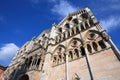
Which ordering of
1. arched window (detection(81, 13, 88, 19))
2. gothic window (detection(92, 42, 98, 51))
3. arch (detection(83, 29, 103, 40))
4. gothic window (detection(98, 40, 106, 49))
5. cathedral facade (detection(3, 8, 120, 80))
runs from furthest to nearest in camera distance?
arched window (detection(81, 13, 88, 19)) → arch (detection(83, 29, 103, 40)) → gothic window (detection(92, 42, 98, 51)) → gothic window (detection(98, 40, 106, 49)) → cathedral facade (detection(3, 8, 120, 80))

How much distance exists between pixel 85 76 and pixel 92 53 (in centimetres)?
272

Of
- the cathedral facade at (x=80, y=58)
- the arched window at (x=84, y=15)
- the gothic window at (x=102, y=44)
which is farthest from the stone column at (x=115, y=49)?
the arched window at (x=84, y=15)

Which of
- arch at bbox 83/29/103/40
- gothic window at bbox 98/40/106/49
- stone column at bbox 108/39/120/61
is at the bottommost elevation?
stone column at bbox 108/39/120/61

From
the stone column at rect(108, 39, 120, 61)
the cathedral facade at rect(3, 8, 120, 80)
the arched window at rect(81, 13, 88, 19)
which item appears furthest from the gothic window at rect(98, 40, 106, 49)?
the arched window at rect(81, 13, 88, 19)

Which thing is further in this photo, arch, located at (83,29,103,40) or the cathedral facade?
arch, located at (83,29,103,40)

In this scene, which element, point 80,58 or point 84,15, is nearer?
point 80,58

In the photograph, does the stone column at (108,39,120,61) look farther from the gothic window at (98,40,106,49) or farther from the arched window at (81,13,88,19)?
the arched window at (81,13,88,19)

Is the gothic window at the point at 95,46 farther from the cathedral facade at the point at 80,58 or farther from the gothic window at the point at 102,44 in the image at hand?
the gothic window at the point at 102,44

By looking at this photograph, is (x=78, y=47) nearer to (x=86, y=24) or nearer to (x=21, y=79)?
(x=86, y=24)

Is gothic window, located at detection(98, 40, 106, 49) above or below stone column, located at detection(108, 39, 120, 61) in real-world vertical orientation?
above

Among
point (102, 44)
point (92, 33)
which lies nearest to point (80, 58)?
point (102, 44)

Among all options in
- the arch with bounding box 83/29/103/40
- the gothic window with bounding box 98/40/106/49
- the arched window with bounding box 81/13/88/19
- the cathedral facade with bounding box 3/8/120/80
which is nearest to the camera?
the cathedral facade with bounding box 3/8/120/80

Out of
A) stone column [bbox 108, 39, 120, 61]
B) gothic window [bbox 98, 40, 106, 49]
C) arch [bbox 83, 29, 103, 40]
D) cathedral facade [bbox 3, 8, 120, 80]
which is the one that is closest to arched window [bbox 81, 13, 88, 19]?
cathedral facade [bbox 3, 8, 120, 80]

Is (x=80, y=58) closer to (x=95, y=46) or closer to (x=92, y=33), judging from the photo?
(x=95, y=46)
